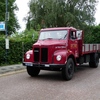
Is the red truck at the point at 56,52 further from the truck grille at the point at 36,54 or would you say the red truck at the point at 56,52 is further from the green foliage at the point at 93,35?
the green foliage at the point at 93,35

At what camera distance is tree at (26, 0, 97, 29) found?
31.8m

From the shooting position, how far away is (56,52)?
9.51 metres

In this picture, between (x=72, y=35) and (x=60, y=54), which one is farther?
(x=72, y=35)

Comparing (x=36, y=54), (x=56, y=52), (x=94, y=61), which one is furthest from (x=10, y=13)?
(x=56, y=52)

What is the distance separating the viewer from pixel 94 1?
33.7m

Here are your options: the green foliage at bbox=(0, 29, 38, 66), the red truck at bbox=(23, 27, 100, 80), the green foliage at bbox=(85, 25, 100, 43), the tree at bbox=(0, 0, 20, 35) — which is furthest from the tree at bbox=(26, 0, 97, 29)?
the red truck at bbox=(23, 27, 100, 80)

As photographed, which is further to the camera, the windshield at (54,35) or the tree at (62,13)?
the tree at (62,13)

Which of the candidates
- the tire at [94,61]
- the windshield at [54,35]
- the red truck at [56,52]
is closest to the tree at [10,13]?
the tire at [94,61]

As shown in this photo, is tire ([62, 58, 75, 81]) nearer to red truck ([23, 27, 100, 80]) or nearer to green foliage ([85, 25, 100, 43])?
red truck ([23, 27, 100, 80])

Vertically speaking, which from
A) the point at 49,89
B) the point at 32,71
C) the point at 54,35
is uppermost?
the point at 54,35

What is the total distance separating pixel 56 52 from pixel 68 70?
90cm

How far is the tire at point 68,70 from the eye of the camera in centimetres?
927

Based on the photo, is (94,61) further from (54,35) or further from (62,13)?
(62,13)

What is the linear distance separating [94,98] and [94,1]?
94.8ft
